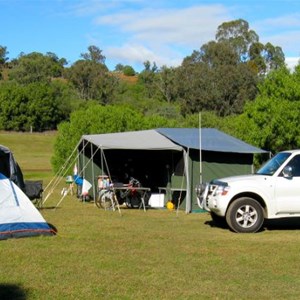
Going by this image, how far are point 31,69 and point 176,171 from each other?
77001mm

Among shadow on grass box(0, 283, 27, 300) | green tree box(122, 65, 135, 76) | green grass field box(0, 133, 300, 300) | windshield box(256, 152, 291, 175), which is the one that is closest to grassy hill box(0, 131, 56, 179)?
windshield box(256, 152, 291, 175)

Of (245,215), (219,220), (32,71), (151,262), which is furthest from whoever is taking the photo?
(32,71)

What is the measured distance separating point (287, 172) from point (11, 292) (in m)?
6.94

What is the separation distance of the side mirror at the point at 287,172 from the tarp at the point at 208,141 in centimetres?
485

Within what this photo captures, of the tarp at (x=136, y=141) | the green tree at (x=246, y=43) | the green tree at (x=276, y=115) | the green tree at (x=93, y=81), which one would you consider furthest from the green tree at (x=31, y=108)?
the tarp at (x=136, y=141)

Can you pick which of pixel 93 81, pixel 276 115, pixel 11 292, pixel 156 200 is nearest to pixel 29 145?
pixel 93 81

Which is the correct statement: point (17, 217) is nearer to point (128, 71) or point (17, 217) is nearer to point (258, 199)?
point (258, 199)

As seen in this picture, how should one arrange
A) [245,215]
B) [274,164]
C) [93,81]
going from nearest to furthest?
[245,215], [274,164], [93,81]

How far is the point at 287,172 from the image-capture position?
12.3 m

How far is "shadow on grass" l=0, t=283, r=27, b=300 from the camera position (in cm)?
678

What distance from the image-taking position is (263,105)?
2575 cm

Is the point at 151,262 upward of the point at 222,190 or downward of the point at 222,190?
downward

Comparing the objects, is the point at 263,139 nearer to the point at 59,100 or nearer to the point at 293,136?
the point at 293,136

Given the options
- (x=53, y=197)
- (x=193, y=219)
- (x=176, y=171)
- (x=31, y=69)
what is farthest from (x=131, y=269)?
(x=31, y=69)
